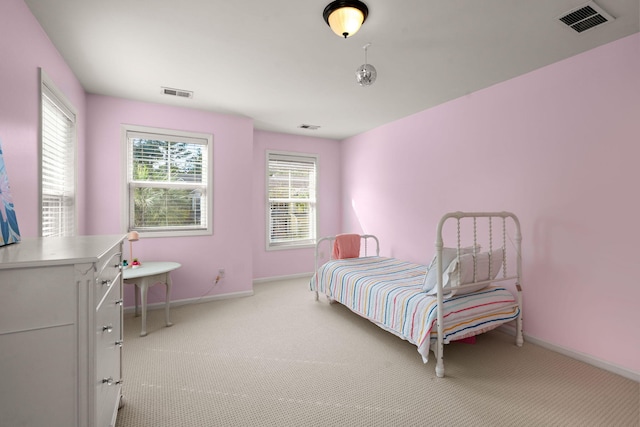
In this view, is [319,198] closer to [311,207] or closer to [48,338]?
[311,207]

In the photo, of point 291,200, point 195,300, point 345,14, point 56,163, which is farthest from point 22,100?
point 291,200

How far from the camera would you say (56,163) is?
101 inches

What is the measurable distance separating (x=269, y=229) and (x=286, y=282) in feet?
2.93

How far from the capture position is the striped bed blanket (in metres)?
2.23

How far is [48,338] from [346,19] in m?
2.06

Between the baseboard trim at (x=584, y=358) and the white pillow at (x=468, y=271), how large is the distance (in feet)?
2.50

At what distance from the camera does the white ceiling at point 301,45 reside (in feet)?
6.20

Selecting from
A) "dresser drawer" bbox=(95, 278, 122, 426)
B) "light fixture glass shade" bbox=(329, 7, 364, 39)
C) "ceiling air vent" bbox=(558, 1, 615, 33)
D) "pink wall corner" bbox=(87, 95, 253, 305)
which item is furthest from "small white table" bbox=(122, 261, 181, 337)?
"ceiling air vent" bbox=(558, 1, 615, 33)

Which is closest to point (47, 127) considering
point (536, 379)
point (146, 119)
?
point (146, 119)

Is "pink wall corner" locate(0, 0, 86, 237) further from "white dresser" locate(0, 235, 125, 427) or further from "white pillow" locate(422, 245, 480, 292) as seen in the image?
"white pillow" locate(422, 245, 480, 292)

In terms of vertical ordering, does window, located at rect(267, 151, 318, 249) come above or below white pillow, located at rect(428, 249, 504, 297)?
above

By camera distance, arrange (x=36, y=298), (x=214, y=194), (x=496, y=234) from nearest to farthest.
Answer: (x=36, y=298) → (x=496, y=234) → (x=214, y=194)

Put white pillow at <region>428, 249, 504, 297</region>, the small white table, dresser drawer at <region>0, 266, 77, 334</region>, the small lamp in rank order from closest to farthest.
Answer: dresser drawer at <region>0, 266, 77, 334</region>, white pillow at <region>428, 249, 504, 297</region>, the small white table, the small lamp

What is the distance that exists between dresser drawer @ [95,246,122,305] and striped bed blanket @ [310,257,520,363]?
6.47 ft
